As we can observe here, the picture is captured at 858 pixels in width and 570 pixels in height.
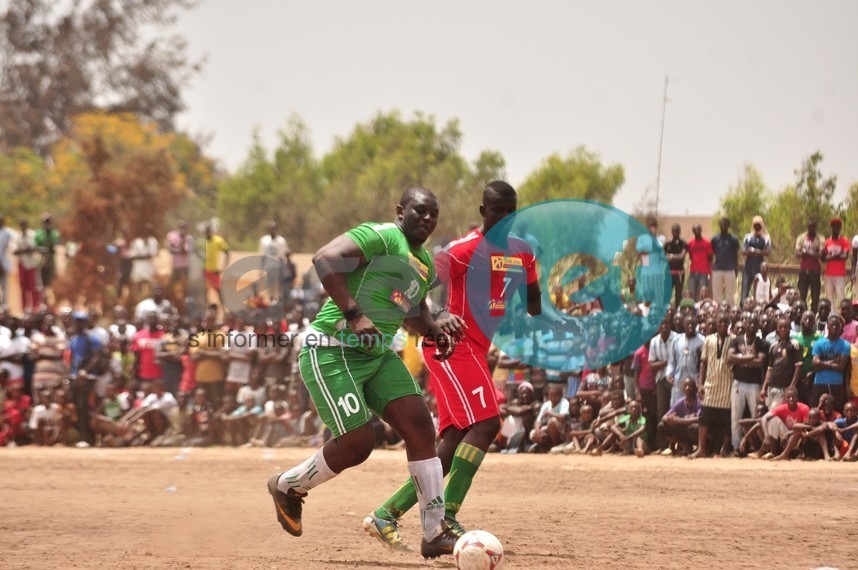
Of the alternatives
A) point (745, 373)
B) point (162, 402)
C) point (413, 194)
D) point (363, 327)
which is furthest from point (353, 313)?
point (162, 402)

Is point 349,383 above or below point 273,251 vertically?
above

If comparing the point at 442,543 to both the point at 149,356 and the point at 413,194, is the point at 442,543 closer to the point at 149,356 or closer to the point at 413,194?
the point at 413,194

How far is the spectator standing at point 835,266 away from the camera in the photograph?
50.5 ft

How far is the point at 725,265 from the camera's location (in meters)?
16.0

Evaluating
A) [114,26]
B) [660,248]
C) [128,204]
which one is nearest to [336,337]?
[660,248]

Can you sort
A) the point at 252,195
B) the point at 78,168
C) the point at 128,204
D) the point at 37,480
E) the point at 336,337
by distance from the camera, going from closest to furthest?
the point at 336,337 < the point at 37,480 < the point at 128,204 < the point at 78,168 < the point at 252,195

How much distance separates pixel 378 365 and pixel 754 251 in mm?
10319

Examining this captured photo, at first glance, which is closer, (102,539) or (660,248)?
(102,539)

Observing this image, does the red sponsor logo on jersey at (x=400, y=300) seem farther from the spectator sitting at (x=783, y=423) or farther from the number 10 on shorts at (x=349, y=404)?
the spectator sitting at (x=783, y=423)

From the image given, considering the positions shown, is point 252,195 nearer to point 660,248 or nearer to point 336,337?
point 660,248

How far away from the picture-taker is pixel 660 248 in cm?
1628

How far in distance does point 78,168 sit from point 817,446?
26.6m

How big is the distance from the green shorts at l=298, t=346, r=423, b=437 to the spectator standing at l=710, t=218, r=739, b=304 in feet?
32.9

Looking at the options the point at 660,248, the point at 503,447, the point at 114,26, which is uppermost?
the point at 114,26
